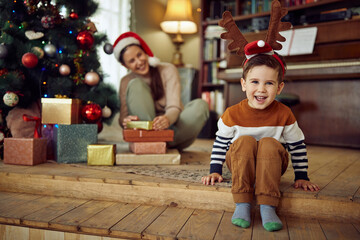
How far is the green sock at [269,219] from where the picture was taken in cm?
91

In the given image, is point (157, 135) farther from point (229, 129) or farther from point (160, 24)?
point (160, 24)

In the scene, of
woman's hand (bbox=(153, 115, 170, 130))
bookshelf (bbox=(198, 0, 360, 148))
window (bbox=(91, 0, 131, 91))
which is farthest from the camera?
window (bbox=(91, 0, 131, 91))

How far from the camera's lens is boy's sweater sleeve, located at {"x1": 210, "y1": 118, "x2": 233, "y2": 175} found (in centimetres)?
110

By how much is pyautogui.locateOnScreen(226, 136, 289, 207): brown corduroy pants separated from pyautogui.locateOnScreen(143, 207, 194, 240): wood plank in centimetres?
19

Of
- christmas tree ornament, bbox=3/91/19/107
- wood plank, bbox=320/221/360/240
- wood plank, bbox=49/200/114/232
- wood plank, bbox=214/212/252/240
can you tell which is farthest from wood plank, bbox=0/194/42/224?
wood plank, bbox=320/221/360/240

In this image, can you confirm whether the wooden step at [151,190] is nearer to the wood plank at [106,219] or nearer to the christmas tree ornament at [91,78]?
the wood plank at [106,219]

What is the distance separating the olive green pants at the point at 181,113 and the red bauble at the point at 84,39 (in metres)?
0.35

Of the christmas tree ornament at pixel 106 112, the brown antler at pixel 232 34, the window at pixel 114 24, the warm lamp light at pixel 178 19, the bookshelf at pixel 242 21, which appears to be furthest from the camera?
the warm lamp light at pixel 178 19

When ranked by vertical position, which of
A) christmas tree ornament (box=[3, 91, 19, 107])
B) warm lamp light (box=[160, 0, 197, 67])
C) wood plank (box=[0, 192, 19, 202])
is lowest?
wood plank (box=[0, 192, 19, 202])

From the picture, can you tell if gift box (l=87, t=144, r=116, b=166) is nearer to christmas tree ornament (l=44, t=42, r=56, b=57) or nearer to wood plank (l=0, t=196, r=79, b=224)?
wood plank (l=0, t=196, r=79, b=224)

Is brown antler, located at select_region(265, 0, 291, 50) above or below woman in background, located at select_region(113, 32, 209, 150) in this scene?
above

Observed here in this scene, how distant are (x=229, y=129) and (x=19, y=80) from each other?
116 cm

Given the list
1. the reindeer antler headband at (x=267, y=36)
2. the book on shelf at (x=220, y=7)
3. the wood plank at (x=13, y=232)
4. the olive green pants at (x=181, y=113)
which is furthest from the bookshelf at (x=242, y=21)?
the wood plank at (x=13, y=232)

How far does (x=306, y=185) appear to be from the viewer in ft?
3.51
